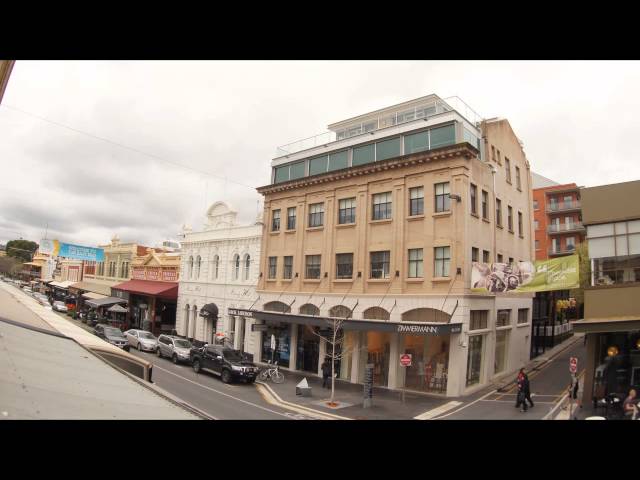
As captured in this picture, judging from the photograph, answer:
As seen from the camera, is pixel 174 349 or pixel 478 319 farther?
pixel 174 349

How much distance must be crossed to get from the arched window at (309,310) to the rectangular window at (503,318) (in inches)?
446

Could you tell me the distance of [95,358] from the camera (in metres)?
9.46

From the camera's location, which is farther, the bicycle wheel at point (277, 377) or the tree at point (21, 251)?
the tree at point (21, 251)

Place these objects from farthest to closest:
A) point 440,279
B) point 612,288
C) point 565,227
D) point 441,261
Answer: point 565,227, point 441,261, point 440,279, point 612,288

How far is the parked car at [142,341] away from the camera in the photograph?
109ft

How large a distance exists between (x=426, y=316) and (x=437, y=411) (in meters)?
5.64

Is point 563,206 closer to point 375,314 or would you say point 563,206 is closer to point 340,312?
point 375,314

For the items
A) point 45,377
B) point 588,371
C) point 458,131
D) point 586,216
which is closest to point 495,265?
point 586,216

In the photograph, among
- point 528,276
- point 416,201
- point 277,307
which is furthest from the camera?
point 277,307

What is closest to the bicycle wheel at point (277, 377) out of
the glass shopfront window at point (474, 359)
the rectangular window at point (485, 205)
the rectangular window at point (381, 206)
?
the glass shopfront window at point (474, 359)

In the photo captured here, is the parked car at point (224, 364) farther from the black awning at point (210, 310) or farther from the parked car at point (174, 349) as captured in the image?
the black awning at point (210, 310)

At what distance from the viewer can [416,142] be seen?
85.9 ft

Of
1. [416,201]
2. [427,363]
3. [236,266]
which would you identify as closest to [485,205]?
[416,201]
